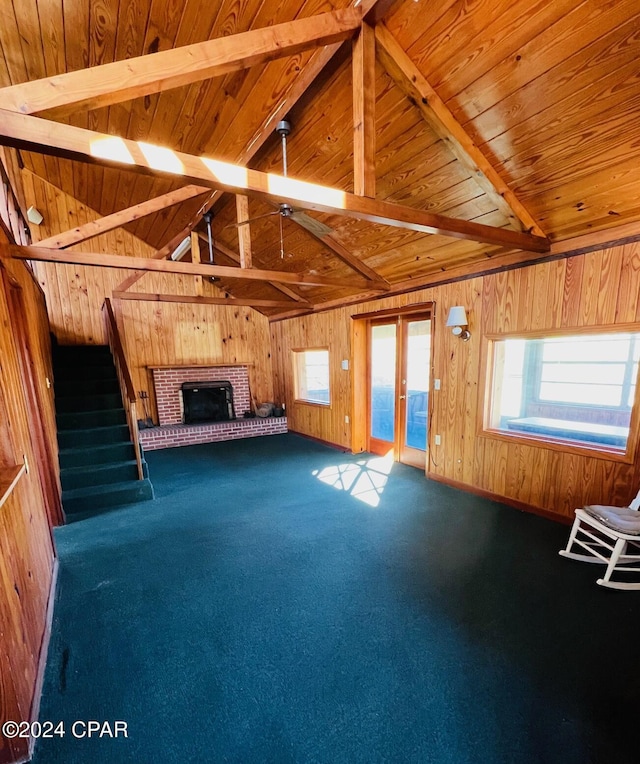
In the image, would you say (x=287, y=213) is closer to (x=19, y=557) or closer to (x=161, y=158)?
(x=161, y=158)

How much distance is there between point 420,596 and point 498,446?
186 cm

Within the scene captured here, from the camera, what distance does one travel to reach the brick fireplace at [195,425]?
18.8 ft

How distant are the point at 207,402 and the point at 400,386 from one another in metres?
3.94

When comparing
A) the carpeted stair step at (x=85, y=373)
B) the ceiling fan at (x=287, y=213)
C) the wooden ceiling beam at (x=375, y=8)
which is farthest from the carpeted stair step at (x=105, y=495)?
the wooden ceiling beam at (x=375, y=8)

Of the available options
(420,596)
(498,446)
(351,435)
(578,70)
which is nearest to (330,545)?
(420,596)

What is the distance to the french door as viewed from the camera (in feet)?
13.8

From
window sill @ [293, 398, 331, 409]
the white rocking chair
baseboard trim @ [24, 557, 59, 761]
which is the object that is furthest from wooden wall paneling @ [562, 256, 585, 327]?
baseboard trim @ [24, 557, 59, 761]

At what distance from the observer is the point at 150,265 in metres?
3.43

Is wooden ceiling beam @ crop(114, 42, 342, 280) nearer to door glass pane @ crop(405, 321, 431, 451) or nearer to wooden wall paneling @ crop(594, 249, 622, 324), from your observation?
wooden wall paneling @ crop(594, 249, 622, 324)

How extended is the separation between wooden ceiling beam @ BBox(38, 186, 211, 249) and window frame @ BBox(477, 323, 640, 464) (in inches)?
129

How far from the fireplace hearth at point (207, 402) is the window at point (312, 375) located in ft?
→ 4.69

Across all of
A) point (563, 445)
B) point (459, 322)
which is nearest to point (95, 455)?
point (459, 322)

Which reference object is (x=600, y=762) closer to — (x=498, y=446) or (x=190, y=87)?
(x=498, y=446)

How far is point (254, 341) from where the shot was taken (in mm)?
7008
